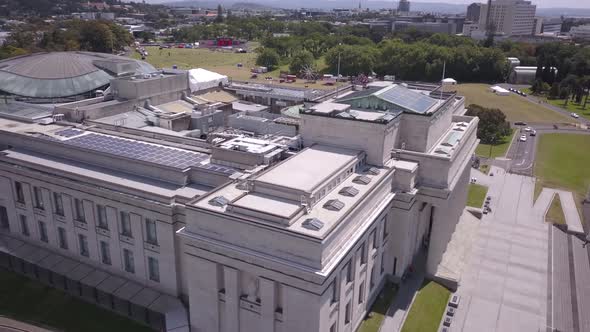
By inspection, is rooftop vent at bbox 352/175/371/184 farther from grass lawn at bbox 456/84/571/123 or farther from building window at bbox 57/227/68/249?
grass lawn at bbox 456/84/571/123

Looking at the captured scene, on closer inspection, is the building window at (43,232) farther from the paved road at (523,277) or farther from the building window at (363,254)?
the paved road at (523,277)

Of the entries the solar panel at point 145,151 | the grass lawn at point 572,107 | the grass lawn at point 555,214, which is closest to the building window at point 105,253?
the solar panel at point 145,151

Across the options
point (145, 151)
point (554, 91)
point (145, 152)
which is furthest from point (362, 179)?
point (554, 91)

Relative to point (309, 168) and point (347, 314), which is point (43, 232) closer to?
point (309, 168)

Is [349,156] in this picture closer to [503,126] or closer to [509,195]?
[509,195]

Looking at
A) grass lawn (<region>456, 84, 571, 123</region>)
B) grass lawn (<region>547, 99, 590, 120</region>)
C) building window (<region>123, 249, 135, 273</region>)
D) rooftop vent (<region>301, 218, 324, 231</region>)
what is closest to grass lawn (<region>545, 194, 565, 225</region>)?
rooftop vent (<region>301, 218, 324, 231</region>)

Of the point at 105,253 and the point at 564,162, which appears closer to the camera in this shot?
the point at 105,253

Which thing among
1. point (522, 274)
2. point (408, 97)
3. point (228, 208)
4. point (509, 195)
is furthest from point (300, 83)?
point (228, 208)
